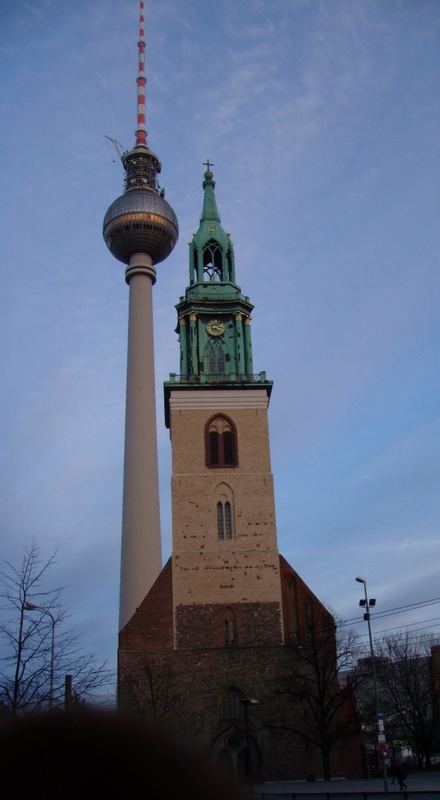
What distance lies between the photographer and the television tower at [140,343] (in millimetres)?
51594

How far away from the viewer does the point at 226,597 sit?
141 ft

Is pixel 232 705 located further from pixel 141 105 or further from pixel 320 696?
pixel 141 105

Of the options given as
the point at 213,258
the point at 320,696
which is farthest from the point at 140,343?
the point at 320,696

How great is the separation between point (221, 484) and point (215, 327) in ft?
35.8

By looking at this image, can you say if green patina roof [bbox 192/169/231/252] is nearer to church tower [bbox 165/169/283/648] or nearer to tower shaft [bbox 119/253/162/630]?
church tower [bbox 165/169/283/648]

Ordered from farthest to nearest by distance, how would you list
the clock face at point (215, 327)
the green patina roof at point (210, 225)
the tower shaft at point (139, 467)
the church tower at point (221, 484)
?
the green patina roof at point (210, 225), the clock face at point (215, 327), the tower shaft at point (139, 467), the church tower at point (221, 484)

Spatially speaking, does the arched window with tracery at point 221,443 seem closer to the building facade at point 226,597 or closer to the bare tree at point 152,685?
the building facade at point 226,597

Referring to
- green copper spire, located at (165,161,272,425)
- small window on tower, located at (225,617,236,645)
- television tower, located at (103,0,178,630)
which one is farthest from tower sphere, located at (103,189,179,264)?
small window on tower, located at (225,617,236,645)

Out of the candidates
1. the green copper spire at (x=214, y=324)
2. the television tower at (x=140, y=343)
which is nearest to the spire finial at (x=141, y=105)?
Result: the television tower at (x=140, y=343)

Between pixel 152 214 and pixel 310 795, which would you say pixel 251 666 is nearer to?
pixel 310 795

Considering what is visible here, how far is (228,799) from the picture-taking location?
1.12 m

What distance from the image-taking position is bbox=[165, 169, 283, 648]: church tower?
42.8 metres

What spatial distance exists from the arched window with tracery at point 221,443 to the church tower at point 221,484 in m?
0.06

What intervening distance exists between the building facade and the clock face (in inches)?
2.5
